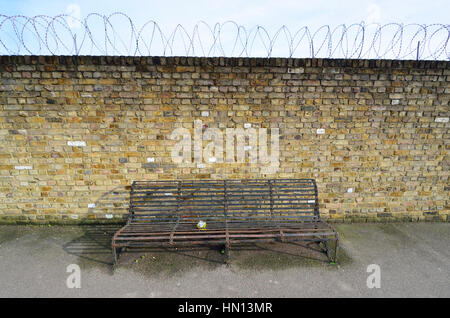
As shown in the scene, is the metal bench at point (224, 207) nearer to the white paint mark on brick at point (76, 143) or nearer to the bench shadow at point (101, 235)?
the bench shadow at point (101, 235)

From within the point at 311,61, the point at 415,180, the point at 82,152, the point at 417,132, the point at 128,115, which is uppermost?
the point at 311,61

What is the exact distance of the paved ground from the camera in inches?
90.3

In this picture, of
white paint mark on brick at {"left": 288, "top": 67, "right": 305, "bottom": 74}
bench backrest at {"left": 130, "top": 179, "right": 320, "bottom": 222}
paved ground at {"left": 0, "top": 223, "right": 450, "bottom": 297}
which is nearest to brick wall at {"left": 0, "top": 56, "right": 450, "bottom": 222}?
white paint mark on brick at {"left": 288, "top": 67, "right": 305, "bottom": 74}

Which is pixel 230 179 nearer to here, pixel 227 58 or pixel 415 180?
pixel 227 58

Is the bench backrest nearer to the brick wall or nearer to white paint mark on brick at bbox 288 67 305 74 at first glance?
the brick wall

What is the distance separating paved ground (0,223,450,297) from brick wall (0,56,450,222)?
2.36 feet

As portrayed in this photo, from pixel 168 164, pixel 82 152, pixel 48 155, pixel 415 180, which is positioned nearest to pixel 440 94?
pixel 415 180

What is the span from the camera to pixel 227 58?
3203 mm

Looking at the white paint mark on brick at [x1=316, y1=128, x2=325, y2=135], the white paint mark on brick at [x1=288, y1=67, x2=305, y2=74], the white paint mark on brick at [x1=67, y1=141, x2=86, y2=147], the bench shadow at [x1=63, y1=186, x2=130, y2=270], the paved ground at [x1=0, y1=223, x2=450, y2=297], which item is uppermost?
the white paint mark on brick at [x1=288, y1=67, x2=305, y2=74]

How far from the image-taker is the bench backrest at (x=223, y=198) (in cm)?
327

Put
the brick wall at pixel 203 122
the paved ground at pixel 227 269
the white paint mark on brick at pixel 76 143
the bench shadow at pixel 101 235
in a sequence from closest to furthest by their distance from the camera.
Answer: the paved ground at pixel 227 269 < the bench shadow at pixel 101 235 < the brick wall at pixel 203 122 < the white paint mark on brick at pixel 76 143

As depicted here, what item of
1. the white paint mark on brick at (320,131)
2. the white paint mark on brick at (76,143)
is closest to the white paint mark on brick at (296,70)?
the white paint mark on brick at (320,131)

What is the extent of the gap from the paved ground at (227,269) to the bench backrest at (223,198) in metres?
0.53

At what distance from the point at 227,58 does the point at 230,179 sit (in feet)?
6.30
